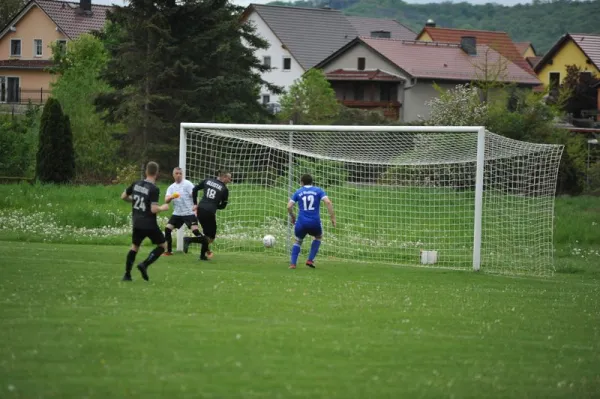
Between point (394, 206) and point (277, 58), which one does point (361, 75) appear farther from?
point (394, 206)

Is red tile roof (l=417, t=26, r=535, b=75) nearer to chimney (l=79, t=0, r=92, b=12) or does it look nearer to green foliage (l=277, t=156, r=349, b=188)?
chimney (l=79, t=0, r=92, b=12)

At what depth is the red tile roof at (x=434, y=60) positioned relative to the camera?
244 ft

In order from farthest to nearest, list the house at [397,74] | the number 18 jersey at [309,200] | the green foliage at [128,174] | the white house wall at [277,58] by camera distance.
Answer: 1. the white house wall at [277,58]
2. the house at [397,74]
3. the green foliage at [128,174]
4. the number 18 jersey at [309,200]

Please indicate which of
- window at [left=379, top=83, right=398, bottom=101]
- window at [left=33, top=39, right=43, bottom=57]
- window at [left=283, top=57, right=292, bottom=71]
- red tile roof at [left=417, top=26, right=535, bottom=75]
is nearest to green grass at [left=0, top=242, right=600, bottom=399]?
window at [left=379, top=83, right=398, bottom=101]

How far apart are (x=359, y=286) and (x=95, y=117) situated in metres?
33.8

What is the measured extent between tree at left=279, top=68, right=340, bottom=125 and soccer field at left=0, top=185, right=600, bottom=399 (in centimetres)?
3704

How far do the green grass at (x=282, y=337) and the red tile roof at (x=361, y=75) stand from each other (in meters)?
56.8

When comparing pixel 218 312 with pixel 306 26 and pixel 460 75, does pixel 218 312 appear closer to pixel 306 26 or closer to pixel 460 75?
pixel 460 75

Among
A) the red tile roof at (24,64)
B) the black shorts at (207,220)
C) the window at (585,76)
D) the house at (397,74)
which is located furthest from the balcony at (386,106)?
the black shorts at (207,220)

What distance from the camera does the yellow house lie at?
278 ft

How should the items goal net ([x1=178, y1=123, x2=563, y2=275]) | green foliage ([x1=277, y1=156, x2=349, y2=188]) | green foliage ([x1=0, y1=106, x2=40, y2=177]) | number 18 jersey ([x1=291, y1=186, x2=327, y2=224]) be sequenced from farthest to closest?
green foliage ([x1=0, y1=106, x2=40, y2=177])
green foliage ([x1=277, y1=156, x2=349, y2=188])
goal net ([x1=178, y1=123, x2=563, y2=275])
number 18 jersey ([x1=291, y1=186, x2=327, y2=224])

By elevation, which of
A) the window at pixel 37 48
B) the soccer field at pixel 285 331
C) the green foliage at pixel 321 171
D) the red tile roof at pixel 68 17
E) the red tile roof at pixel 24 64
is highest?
the red tile roof at pixel 68 17

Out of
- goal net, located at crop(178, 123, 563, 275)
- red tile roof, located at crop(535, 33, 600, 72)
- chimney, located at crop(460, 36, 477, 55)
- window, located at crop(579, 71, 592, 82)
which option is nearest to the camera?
goal net, located at crop(178, 123, 563, 275)

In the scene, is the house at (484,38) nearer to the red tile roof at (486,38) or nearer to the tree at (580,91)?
the red tile roof at (486,38)
